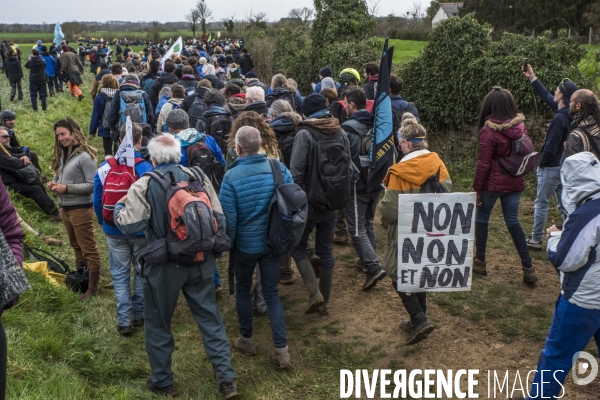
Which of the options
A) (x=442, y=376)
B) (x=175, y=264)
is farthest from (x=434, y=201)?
(x=175, y=264)

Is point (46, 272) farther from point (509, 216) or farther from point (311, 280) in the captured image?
point (509, 216)

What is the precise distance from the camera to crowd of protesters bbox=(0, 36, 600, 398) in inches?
141

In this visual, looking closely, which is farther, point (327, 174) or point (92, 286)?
point (92, 286)

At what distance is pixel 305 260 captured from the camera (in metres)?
5.43

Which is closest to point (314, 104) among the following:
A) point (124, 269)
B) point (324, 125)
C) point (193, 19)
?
point (324, 125)

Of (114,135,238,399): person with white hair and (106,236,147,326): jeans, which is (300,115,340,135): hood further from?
(106,236,147,326): jeans

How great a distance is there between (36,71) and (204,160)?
13.1m

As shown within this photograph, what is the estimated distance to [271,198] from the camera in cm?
451

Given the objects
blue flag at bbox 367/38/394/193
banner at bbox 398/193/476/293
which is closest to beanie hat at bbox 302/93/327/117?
blue flag at bbox 367/38/394/193

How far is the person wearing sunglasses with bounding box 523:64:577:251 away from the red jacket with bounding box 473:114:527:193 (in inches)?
23.5

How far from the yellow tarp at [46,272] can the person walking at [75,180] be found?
1.59 ft

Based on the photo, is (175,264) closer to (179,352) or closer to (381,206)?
(179,352)

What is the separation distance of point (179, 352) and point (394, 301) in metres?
2.29

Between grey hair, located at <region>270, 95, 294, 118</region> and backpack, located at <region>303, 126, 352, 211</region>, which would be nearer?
backpack, located at <region>303, 126, 352, 211</region>
